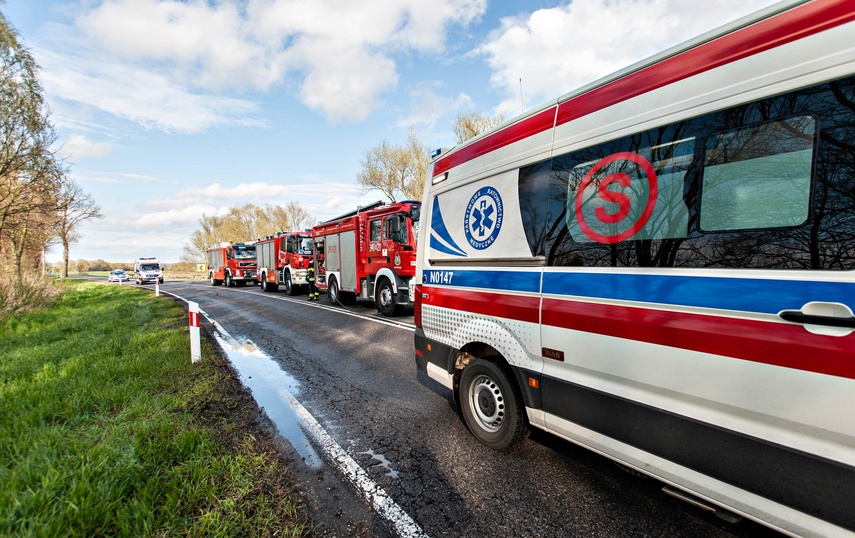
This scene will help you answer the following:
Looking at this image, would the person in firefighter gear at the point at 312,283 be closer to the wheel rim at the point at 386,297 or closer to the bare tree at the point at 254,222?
the wheel rim at the point at 386,297

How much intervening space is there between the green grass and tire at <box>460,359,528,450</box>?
5.13ft

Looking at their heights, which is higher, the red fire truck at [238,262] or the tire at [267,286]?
Result: the red fire truck at [238,262]

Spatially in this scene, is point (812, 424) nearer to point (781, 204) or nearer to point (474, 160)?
point (781, 204)

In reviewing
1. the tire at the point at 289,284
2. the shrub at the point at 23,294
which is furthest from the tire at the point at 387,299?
the shrub at the point at 23,294

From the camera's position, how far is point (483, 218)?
10.6 ft

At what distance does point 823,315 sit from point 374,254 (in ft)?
33.7

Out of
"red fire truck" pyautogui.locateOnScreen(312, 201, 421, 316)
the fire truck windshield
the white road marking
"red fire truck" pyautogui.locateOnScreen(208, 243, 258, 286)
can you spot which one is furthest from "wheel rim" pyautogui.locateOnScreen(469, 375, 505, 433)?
the fire truck windshield

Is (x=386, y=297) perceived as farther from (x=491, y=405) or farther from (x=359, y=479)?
(x=359, y=479)

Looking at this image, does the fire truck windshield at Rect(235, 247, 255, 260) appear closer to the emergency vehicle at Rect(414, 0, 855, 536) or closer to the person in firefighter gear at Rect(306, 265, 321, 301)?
the person in firefighter gear at Rect(306, 265, 321, 301)

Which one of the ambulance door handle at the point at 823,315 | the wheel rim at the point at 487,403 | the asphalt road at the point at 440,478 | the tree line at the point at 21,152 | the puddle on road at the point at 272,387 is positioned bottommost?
the puddle on road at the point at 272,387

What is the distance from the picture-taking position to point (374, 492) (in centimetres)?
260

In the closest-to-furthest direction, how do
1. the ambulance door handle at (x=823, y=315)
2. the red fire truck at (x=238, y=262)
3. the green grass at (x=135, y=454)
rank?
the ambulance door handle at (x=823, y=315) → the green grass at (x=135, y=454) → the red fire truck at (x=238, y=262)

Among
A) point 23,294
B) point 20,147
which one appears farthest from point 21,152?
point 23,294

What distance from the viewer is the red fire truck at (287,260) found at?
724 inches
